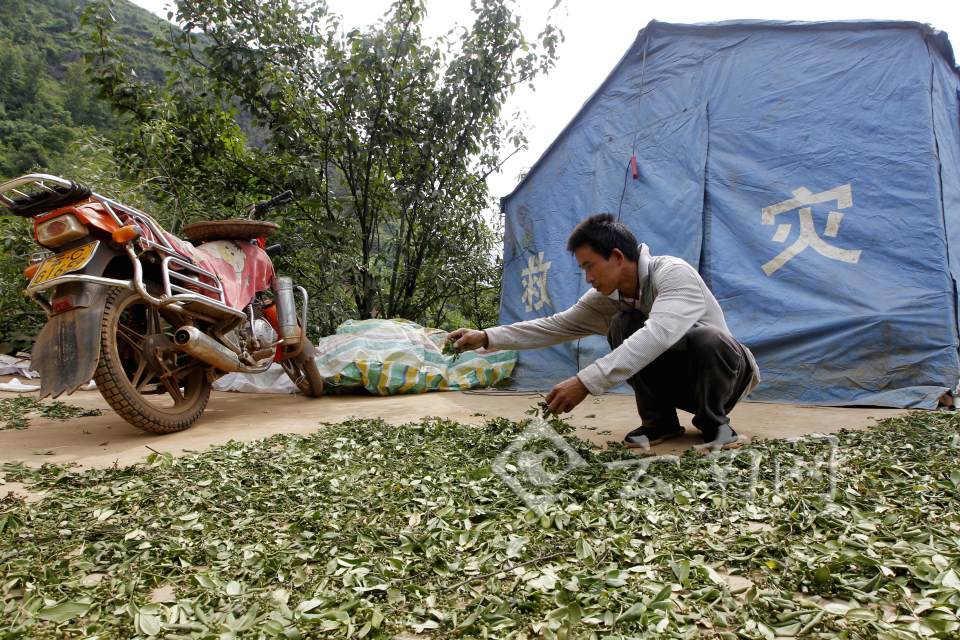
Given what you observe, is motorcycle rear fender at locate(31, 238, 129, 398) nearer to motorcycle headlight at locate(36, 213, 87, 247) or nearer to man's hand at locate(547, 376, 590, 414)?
motorcycle headlight at locate(36, 213, 87, 247)

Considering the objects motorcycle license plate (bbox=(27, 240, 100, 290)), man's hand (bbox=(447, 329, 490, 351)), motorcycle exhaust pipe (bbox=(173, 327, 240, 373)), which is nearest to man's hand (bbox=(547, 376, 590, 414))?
man's hand (bbox=(447, 329, 490, 351))

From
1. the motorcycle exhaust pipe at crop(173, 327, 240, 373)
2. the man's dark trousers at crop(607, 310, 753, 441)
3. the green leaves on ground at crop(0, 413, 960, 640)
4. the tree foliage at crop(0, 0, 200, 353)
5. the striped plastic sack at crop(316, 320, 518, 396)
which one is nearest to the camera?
the green leaves on ground at crop(0, 413, 960, 640)

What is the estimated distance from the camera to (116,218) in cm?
251

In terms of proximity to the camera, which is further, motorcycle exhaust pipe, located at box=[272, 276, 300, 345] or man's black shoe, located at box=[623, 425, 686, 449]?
motorcycle exhaust pipe, located at box=[272, 276, 300, 345]

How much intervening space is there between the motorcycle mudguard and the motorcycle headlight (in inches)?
13.5

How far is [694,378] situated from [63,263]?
286 centimetres

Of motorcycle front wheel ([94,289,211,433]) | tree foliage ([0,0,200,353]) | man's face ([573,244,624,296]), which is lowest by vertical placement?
motorcycle front wheel ([94,289,211,433])

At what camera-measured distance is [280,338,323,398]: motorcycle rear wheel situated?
407cm

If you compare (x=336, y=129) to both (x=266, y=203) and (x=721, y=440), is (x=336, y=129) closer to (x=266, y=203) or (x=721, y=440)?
(x=266, y=203)

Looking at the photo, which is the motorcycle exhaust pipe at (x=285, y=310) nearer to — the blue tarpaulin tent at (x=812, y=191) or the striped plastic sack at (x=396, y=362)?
the striped plastic sack at (x=396, y=362)

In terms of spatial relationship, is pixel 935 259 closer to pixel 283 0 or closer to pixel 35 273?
pixel 35 273

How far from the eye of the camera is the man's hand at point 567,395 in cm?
181

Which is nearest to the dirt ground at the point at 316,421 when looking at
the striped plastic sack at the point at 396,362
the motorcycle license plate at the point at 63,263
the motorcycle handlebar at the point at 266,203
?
the striped plastic sack at the point at 396,362

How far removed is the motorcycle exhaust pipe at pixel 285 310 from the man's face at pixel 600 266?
2.35 m
